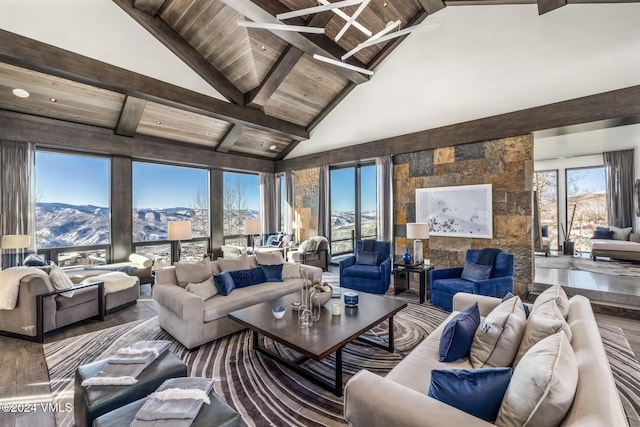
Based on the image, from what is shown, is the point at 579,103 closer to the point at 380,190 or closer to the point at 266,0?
the point at 380,190

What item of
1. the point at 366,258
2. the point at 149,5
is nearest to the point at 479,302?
the point at 366,258

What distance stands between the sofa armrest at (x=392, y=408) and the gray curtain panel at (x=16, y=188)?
6214mm

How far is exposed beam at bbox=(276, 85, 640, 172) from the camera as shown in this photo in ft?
12.6

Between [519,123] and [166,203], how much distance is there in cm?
747

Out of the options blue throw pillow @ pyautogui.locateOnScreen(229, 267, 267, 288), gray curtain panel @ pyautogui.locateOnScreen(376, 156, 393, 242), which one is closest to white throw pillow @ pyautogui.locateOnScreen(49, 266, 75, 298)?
blue throw pillow @ pyautogui.locateOnScreen(229, 267, 267, 288)

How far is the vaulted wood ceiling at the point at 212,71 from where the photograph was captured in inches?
157

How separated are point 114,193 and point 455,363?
6734mm

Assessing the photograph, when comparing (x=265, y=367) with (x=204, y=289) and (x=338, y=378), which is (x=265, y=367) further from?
(x=204, y=289)

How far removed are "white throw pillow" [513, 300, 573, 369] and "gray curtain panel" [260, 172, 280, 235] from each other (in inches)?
291

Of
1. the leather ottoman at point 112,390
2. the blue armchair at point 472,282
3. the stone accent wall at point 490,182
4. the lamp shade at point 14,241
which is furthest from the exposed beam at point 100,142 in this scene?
the blue armchair at point 472,282

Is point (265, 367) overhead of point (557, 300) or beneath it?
beneath

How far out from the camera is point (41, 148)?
5191 mm

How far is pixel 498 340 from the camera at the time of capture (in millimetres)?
1741

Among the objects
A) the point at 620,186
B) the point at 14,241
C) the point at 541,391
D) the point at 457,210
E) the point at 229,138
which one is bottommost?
the point at 541,391
